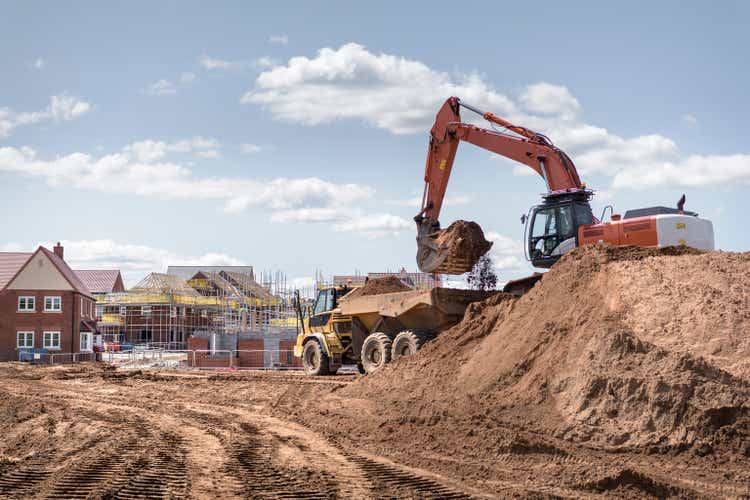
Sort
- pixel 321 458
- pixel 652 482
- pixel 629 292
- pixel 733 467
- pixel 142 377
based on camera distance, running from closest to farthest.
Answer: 1. pixel 652 482
2. pixel 733 467
3. pixel 321 458
4. pixel 629 292
5. pixel 142 377

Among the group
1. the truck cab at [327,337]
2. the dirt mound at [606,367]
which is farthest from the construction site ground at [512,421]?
the truck cab at [327,337]

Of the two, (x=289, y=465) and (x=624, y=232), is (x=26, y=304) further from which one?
(x=289, y=465)

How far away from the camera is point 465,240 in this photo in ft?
65.9

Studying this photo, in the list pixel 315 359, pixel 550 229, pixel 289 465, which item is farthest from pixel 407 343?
pixel 289 465

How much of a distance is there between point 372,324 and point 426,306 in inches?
126

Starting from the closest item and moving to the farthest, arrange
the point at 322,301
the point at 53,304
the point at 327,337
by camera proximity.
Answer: the point at 327,337 → the point at 322,301 → the point at 53,304

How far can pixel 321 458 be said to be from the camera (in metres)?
9.89

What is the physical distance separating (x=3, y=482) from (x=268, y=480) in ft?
9.32

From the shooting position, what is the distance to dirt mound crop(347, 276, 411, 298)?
22.7m

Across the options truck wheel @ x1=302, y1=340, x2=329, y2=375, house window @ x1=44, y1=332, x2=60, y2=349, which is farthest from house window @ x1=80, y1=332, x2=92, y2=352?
truck wheel @ x1=302, y1=340, x2=329, y2=375

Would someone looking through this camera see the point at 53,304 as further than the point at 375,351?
Yes

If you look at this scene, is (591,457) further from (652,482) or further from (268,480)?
(268,480)

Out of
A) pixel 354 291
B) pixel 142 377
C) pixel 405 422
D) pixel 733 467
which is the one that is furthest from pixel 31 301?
pixel 733 467

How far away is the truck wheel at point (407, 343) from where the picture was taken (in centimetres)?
1922
